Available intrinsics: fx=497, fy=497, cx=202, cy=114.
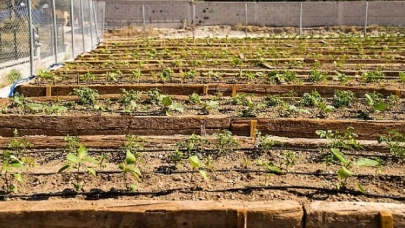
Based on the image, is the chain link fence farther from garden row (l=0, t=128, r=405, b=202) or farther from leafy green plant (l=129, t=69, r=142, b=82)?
garden row (l=0, t=128, r=405, b=202)

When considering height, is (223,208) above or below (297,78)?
below

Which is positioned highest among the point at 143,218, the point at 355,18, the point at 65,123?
the point at 355,18

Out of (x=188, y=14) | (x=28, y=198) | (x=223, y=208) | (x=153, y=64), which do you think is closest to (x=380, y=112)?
(x=223, y=208)

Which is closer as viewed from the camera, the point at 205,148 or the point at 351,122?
the point at 205,148

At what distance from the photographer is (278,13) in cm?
2844

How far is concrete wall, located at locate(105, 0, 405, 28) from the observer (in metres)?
27.9

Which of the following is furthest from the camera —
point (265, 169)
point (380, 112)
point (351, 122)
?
point (380, 112)

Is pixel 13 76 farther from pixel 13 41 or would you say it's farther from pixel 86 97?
pixel 86 97

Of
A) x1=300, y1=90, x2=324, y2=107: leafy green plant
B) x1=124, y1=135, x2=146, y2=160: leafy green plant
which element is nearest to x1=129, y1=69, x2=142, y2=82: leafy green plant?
x1=300, y1=90, x2=324, y2=107: leafy green plant

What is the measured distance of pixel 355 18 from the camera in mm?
28188

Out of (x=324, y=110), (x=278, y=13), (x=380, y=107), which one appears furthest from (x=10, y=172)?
(x=278, y=13)

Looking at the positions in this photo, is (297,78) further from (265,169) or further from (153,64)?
(265,169)

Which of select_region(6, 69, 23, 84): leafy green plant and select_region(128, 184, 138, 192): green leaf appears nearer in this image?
select_region(128, 184, 138, 192): green leaf

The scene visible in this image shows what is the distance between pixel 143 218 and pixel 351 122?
9.10ft
